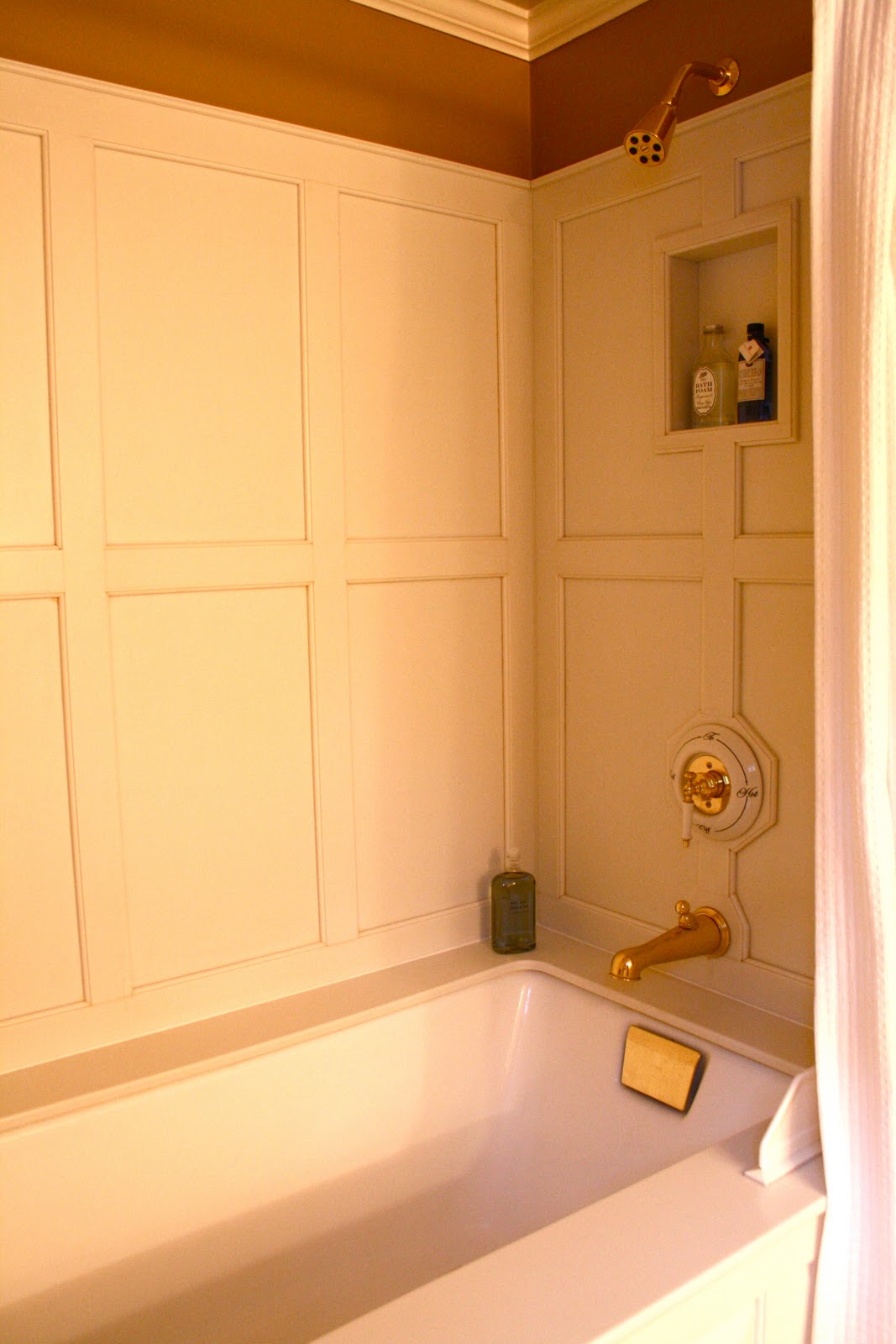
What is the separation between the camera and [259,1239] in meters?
1.73

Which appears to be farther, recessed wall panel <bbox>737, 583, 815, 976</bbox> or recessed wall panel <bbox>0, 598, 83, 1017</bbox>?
recessed wall panel <bbox>737, 583, 815, 976</bbox>

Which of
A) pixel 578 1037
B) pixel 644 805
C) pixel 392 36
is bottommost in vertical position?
pixel 578 1037

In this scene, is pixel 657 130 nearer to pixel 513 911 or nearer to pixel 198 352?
pixel 198 352

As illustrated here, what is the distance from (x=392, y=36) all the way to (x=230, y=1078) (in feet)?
5.90

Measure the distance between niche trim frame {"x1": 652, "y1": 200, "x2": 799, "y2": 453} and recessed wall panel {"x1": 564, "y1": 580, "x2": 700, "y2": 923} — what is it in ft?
0.90

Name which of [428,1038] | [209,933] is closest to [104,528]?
[209,933]

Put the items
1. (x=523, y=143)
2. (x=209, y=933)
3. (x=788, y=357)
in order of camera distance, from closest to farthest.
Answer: (x=788, y=357), (x=209, y=933), (x=523, y=143)

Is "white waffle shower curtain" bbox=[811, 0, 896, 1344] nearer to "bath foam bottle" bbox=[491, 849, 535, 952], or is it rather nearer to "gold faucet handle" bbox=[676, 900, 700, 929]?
"gold faucet handle" bbox=[676, 900, 700, 929]

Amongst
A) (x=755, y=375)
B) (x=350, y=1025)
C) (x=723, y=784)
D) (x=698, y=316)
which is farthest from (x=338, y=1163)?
(x=698, y=316)

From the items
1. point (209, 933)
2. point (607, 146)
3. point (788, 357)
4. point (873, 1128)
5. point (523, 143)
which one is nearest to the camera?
point (873, 1128)

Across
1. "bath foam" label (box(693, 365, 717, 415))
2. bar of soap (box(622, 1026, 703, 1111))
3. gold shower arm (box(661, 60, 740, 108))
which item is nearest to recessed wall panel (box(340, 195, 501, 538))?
→ "bath foam" label (box(693, 365, 717, 415))

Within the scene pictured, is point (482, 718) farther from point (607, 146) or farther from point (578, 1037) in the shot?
point (607, 146)

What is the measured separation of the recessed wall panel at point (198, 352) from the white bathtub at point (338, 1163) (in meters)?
0.90

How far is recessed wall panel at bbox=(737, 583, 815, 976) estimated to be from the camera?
178 centimetres
